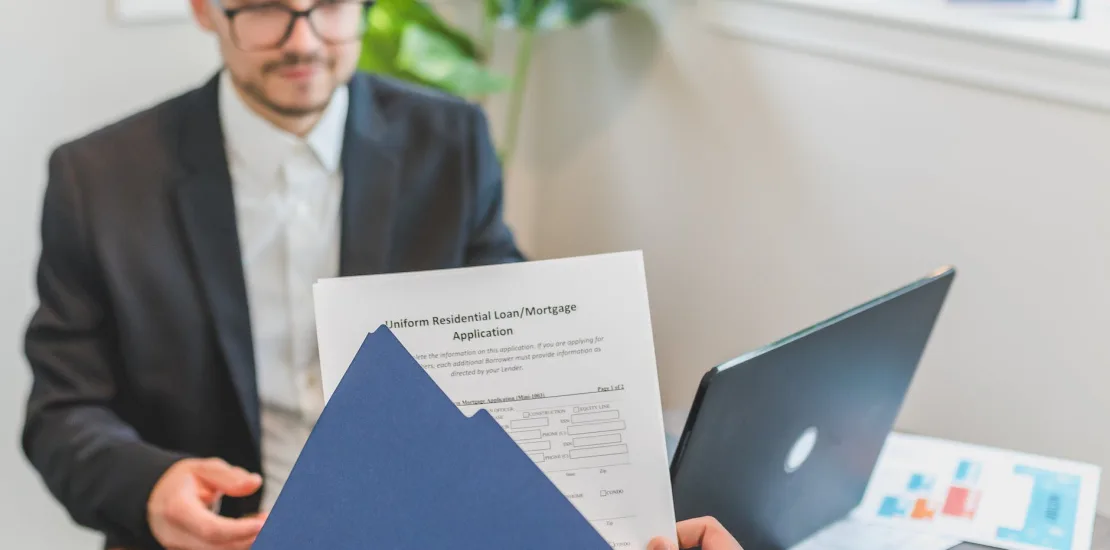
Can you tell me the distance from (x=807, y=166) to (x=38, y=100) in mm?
1216

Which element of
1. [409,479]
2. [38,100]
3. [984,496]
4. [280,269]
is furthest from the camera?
[38,100]

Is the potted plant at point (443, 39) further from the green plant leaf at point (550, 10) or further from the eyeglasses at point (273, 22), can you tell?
the eyeglasses at point (273, 22)

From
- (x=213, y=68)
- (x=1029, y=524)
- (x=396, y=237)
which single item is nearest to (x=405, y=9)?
(x=213, y=68)

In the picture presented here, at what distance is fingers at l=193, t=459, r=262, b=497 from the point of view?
3.38 ft

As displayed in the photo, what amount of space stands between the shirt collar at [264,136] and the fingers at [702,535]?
2.26 ft

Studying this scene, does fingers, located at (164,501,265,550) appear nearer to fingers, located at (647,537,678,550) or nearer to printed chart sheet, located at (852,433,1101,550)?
fingers, located at (647,537,678,550)

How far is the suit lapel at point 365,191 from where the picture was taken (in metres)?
1.32

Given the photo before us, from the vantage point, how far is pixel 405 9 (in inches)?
76.5

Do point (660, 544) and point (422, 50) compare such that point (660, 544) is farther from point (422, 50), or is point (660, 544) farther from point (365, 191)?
point (422, 50)

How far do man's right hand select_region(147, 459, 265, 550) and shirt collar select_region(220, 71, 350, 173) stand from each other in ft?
1.24

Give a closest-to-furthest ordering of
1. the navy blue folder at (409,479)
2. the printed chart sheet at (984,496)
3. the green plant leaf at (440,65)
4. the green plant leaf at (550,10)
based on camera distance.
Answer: the navy blue folder at (409,479) → the printed chart sheet at (984,496) → the green plant leaf at (440,65) → the green plant leaf at (550,10)

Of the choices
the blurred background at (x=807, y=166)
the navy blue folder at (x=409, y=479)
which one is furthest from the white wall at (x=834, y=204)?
the navy blue folder at (x=409, y=479)

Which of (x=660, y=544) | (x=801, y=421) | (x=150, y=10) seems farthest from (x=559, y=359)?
(x=150, y=10)

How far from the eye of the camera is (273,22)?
1.20 metres
